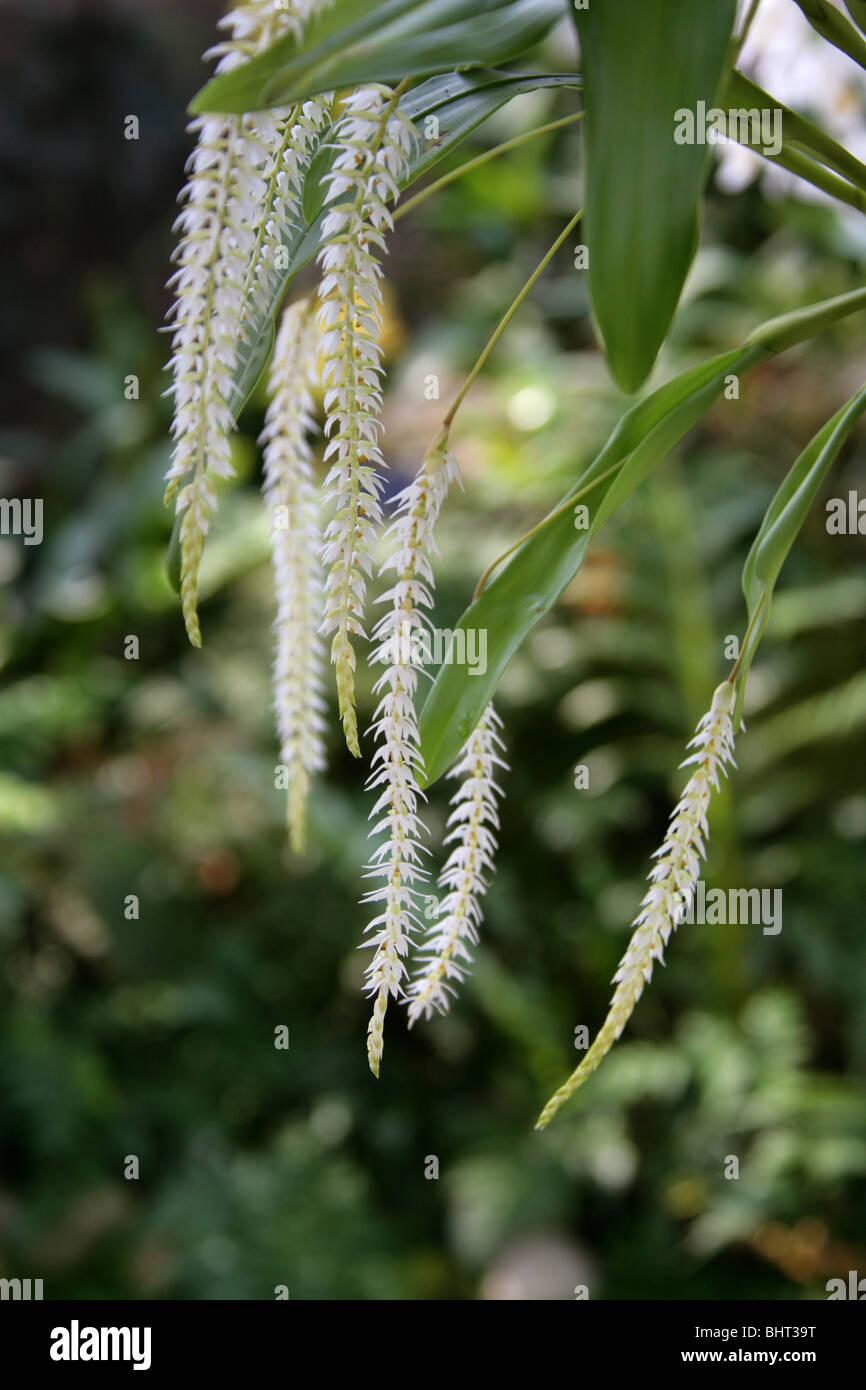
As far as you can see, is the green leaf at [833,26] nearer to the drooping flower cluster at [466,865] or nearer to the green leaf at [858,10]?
the green leaf at [858,10]

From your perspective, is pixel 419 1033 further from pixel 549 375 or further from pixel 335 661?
pixel 335 661

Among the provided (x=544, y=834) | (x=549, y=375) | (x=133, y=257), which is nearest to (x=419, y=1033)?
(x=544, y=834)

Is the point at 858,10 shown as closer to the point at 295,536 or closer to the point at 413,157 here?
the point at 413,157

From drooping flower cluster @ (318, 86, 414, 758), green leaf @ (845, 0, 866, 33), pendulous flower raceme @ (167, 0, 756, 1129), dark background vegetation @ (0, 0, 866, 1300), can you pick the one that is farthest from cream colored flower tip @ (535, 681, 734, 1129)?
dark background vegetation @ (0, 0, 866, 1300)

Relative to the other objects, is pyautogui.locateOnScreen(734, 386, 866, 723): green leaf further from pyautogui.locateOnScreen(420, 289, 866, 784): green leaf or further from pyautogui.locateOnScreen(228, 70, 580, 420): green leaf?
pyautogui.locateOnScreen(228, 70, 580, 420): green leaf

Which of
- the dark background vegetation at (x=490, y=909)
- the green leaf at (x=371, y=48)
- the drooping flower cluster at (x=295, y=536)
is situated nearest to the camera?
the green leaf at (x=371, y=48)

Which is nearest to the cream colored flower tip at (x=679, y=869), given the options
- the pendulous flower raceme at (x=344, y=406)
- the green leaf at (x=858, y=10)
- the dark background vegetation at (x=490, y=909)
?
the pendulous flower raceme at (x=344, y=406)
